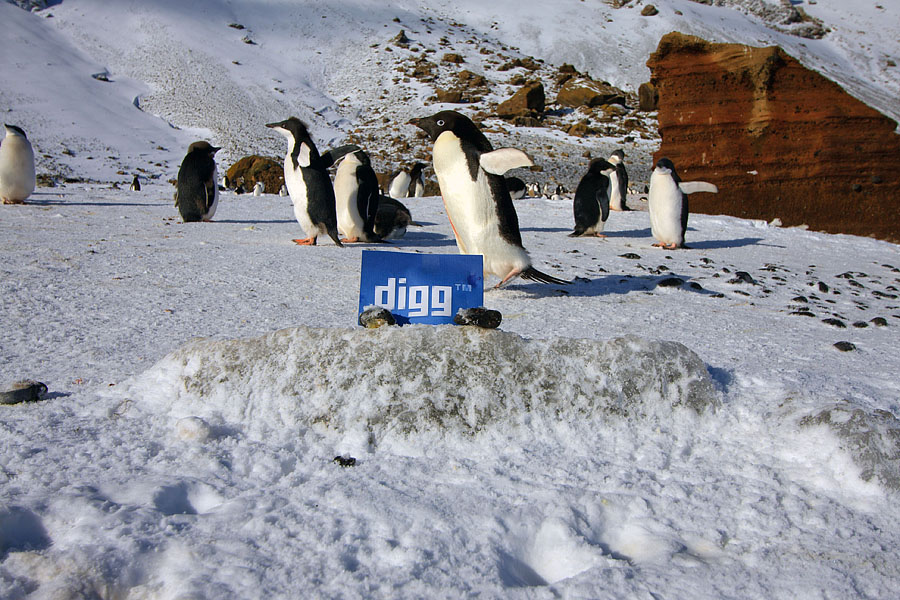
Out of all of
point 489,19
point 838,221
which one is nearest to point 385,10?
point 489,19

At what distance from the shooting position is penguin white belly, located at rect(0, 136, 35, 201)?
724cm

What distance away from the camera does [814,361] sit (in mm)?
2539

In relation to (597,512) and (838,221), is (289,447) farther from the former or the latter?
(838,221)

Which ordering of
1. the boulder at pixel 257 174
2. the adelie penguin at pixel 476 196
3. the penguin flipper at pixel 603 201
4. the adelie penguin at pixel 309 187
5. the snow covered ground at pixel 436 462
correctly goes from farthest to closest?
the boulder at pixel 257 174 → the penguin flipper at pixel 603 201 → the adelie penguin at pixel 309 187 → the adelie penguin at pixel 476 196 → the snow covered ground at pixel 436 462

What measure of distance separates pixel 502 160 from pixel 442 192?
1.60 feet

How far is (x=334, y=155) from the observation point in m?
6.01

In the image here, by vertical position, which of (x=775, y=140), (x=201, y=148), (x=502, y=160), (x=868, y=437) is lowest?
(x=868, y=437)

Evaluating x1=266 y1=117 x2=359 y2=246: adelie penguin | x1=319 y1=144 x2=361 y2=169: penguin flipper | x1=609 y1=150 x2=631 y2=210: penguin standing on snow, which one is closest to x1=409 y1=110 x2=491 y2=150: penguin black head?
x1=266 y1=117 x2=359 y2=246: adelie penguin

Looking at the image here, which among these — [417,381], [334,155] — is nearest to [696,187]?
[334,155]

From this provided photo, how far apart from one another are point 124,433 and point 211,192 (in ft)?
19.3

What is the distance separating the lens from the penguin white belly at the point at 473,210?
357 centimetres

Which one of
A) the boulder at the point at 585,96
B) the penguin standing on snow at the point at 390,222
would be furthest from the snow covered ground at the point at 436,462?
the boulder at the point at 585,96

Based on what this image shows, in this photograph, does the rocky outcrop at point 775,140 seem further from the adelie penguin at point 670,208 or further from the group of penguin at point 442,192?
the adelie penguin at point 670,208

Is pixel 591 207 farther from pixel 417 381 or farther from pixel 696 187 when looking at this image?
pixel 417 381
